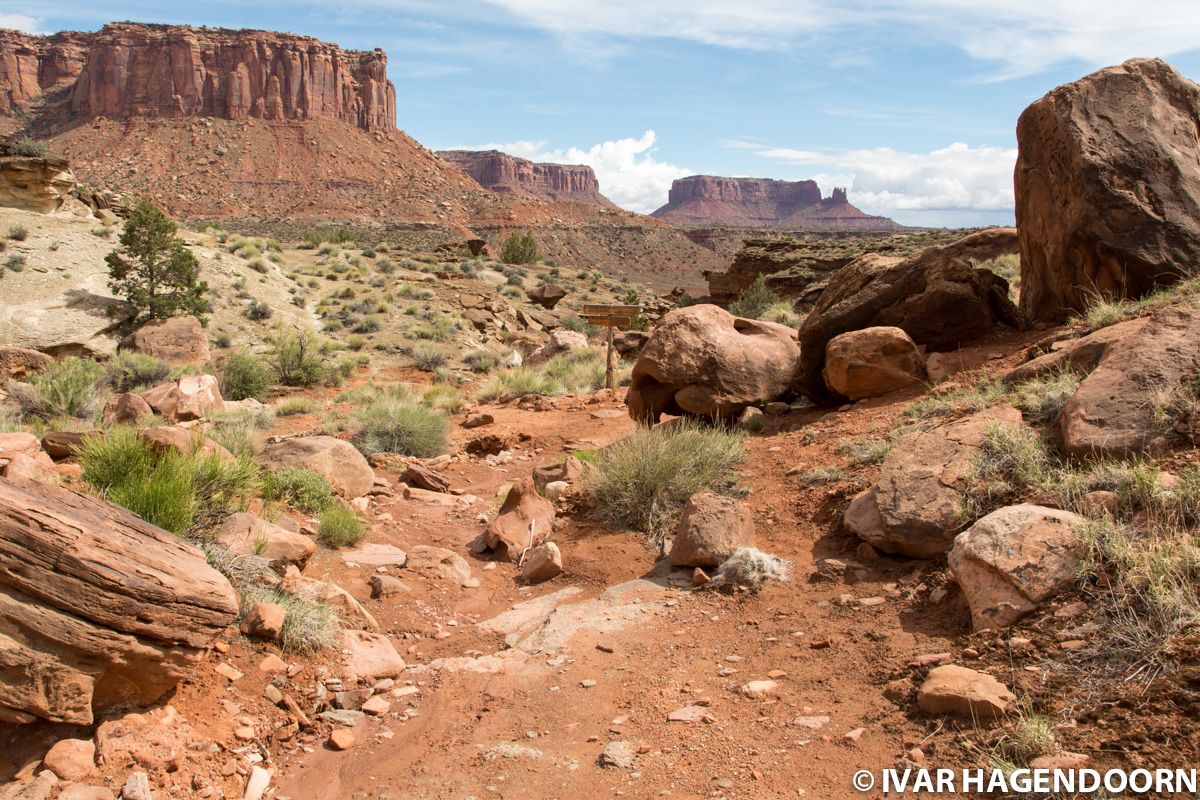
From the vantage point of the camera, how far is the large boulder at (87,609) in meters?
3.47

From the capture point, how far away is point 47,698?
3.51 meters

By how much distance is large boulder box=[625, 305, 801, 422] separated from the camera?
962 centimetres

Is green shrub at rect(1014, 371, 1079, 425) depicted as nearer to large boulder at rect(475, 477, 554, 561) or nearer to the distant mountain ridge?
large boulder at rect(475, 477, 554, 561)

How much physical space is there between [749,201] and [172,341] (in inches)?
7090

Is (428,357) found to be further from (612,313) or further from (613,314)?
(612,313)

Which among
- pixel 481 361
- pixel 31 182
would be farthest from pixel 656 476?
pixel 31 182

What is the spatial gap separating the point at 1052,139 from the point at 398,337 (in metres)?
18.5

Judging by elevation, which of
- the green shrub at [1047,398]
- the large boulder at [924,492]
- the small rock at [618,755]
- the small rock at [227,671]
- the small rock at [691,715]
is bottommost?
the small rock at [618,755]

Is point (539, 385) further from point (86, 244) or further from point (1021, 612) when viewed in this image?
point (86, 244)

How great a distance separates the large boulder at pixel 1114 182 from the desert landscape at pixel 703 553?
0.04 metres

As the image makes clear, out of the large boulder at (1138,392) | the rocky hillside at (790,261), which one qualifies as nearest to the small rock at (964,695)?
the large boulder at (1138,392)

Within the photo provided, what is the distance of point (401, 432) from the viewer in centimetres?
1160

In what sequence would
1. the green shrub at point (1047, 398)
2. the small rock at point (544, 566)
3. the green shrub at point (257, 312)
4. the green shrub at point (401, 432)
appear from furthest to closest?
the green shrub at point (257, 312) → the green shrub at point (401, 432) → the small rock at point (544, 566) → the green shrub at point (1047, 398)

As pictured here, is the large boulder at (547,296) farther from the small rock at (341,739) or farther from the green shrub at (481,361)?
the small rock at (341,739)
